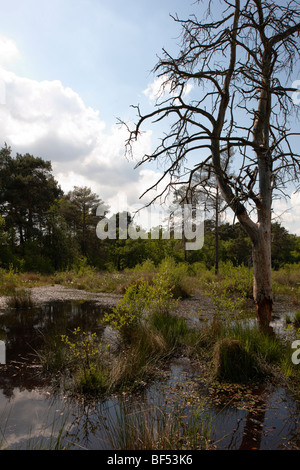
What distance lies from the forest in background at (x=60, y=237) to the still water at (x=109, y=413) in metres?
19.9

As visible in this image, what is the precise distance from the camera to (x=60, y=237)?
1124 inches

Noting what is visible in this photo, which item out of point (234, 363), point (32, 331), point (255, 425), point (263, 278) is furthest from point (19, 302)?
point (255, 425)

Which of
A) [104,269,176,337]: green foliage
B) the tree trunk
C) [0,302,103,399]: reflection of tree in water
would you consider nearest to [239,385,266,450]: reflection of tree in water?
the tree trunk

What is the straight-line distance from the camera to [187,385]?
4.62m

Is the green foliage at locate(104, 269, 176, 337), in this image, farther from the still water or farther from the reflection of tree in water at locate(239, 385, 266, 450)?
the reflection of tree in water at locate(239, 385, 266, 450)

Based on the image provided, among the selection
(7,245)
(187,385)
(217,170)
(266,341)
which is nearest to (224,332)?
(266,341)

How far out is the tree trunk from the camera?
572 centimetres

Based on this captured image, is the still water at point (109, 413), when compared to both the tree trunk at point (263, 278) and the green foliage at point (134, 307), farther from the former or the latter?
the tree trunk at point (263, 278)

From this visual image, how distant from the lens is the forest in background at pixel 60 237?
27922 millimetres

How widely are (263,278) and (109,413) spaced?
136 inches

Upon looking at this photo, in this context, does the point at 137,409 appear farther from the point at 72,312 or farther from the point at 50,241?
the point at 50,241

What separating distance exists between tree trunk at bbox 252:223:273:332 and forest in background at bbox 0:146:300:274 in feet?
59.6

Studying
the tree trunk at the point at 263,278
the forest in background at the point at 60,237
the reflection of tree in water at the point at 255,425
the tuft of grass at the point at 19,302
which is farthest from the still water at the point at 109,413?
the forest in background at the point at 60,237

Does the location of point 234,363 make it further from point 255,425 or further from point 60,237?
point 60,237
